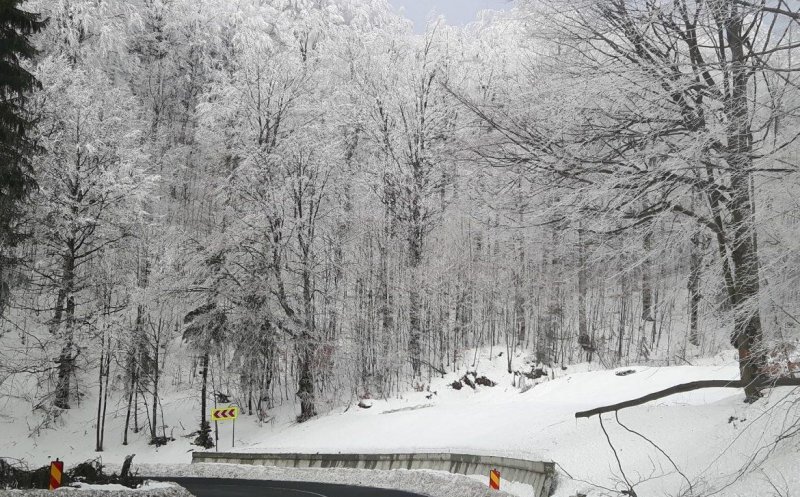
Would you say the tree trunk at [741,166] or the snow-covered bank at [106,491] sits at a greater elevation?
the tree trunk at [741,166]

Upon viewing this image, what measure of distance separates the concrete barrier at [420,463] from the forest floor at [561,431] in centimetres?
23

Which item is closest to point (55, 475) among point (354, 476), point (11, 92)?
point (354, 476)

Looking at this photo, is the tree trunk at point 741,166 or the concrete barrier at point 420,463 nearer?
the tree trunk at point 741,166

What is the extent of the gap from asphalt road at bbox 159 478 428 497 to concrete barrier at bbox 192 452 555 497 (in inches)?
43.9

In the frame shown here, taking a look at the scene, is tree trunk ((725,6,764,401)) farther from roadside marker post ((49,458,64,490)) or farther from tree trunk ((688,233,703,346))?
roadside marker post ((49,458,64,490))

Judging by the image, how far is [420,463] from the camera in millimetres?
14508

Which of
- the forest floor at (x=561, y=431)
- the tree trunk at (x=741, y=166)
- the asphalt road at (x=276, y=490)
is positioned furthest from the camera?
the asphalt road at (x=276, y=490)

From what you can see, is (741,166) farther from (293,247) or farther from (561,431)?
(293,247)

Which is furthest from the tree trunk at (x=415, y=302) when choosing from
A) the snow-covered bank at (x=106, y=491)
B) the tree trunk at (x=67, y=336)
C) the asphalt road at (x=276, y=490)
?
the snow-covered bank at (x=106, y=491)

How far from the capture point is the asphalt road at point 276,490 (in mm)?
13453

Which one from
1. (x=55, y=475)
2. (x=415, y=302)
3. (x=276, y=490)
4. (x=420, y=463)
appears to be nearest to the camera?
(x=55, y=475)

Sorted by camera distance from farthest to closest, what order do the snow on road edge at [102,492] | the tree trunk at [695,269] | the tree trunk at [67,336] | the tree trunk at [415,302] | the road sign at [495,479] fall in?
the tree trunk at [415,302] → the tree trunk at [67,336] → the road sign at [495,479] → the snow on road edge at [102,492] → the tree trunk at [695,269]

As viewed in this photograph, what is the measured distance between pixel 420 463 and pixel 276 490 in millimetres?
3333

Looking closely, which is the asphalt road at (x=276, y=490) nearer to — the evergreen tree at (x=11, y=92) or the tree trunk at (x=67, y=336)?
the evergreen tree at (x=11, y=92)
